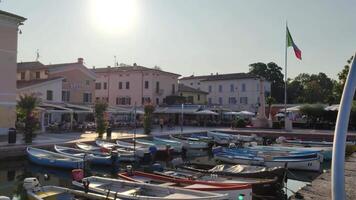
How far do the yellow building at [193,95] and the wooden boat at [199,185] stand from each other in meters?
55.8

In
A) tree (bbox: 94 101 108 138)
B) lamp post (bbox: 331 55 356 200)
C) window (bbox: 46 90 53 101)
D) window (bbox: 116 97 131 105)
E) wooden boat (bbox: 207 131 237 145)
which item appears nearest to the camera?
lamp post (bbox: 331 55 356 200)

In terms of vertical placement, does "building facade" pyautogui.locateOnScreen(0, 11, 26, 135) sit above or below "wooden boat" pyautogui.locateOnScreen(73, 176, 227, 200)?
above

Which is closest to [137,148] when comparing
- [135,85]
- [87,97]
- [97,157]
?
[97,157]

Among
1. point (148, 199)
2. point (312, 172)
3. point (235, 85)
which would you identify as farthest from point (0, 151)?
point (235, 85)

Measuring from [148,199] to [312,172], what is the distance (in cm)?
1546

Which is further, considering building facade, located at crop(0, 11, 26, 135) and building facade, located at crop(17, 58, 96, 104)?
building facade, located at crop(17, 58, 96, 104)

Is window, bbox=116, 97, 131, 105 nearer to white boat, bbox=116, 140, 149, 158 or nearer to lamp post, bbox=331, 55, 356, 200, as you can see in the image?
white boat, bbox=116, 140, 149, 158

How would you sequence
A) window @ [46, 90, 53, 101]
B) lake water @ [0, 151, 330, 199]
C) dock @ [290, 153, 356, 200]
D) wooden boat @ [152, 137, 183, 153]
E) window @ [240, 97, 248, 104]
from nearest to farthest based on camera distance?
1. dock @ [290, 153, 356, 200]
2. lake water @ [0, 151, 330, 199]
3. wooden boat @ [152, 137, 183, 153]
4. window @ [46, 90, 53, 101]
5. window @ [240, 97, 248, 104]

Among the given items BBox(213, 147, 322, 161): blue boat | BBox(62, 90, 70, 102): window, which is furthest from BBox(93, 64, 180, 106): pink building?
BBox(213, 147, 322, 161): blue boat

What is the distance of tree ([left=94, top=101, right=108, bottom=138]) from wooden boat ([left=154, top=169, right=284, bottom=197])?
1786cm

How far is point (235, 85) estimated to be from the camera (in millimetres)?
79562

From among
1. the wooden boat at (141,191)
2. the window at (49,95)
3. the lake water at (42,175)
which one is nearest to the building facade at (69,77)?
the window at (49,95)

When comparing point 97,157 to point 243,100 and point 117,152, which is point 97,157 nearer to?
point 117,152

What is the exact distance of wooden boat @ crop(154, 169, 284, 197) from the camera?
16.7 m
